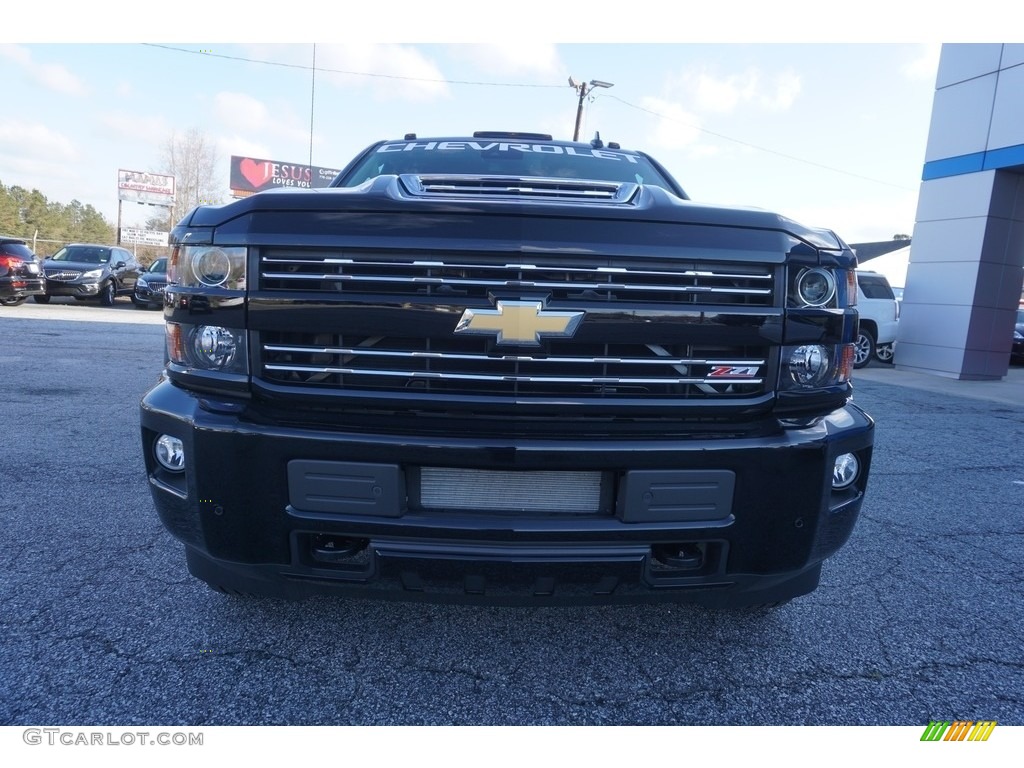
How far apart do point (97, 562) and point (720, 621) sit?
2536mm

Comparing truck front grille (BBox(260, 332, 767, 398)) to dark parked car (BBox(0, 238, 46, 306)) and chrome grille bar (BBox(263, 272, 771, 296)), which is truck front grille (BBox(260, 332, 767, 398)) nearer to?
chrome grille bar (BBox(263, 272, 771, 296))

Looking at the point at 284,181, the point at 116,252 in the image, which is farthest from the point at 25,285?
the point at 284,181

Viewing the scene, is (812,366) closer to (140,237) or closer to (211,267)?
(211,267)

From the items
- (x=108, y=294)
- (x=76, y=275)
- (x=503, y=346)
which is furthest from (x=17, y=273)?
(x=503, y=346)

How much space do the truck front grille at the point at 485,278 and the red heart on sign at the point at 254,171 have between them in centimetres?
4379

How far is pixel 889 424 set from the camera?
252 inches

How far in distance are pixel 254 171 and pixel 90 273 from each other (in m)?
27.2

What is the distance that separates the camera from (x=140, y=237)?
124ft

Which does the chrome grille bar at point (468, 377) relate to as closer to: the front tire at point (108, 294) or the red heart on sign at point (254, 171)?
the front tire at point (108, 294)

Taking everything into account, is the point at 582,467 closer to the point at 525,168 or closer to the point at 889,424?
the point at 525,168

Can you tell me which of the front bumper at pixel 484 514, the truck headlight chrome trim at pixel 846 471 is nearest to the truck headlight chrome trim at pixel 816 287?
the front bumper at pixel 484 514

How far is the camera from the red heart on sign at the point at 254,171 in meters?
40.9

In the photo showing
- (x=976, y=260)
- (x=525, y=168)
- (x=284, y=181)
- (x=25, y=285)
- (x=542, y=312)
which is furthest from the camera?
(x=284, y=181)

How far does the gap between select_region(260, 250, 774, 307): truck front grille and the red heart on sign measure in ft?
144
